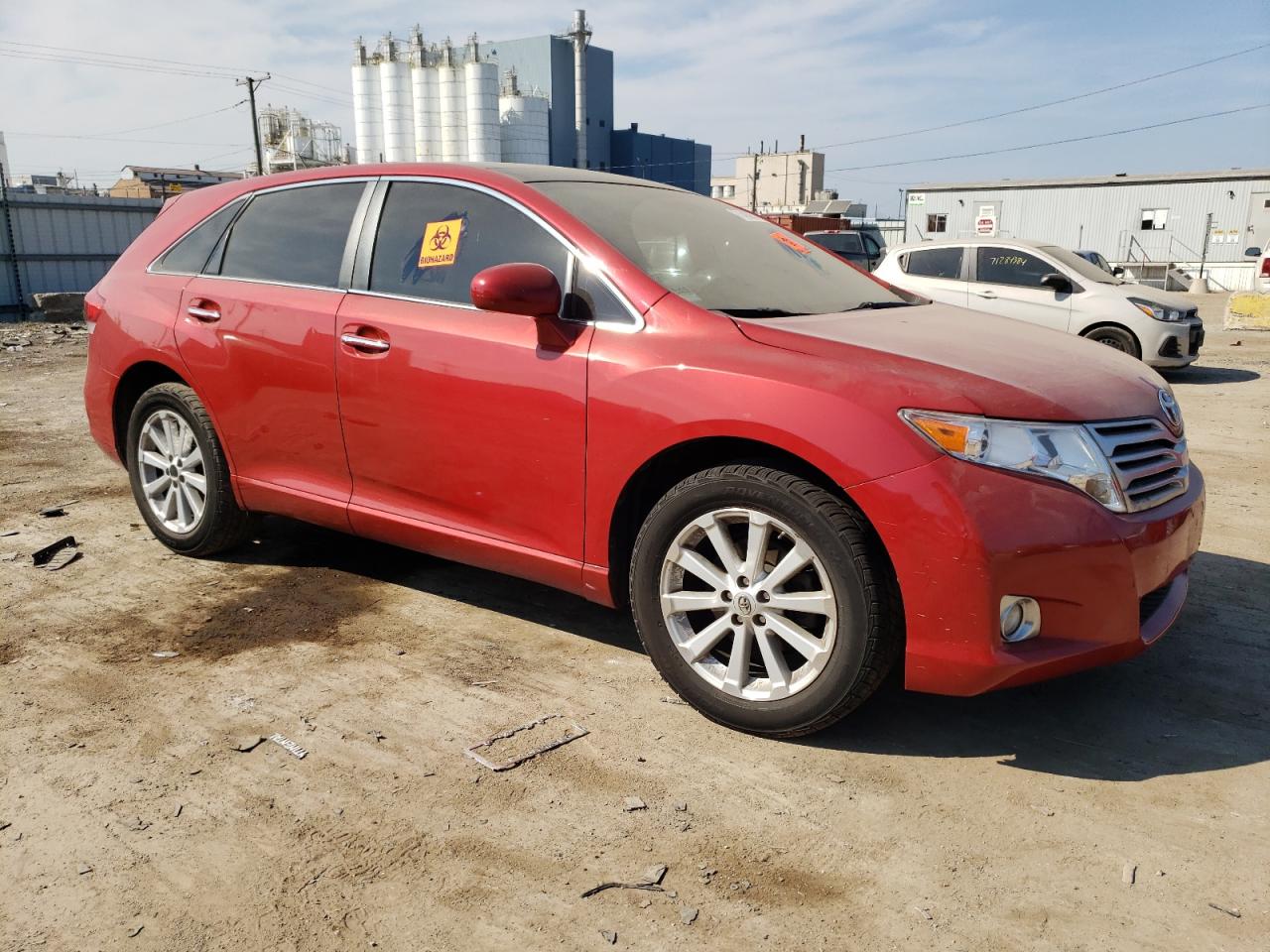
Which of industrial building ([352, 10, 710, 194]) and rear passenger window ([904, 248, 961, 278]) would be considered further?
industrial building ([352, 10, 710, 194])

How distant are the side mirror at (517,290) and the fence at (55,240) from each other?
69.9 ft

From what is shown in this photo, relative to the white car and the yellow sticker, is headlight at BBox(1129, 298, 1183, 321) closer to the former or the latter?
the white car

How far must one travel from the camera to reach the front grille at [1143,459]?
272 centimetres

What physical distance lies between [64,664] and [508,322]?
1.95 m

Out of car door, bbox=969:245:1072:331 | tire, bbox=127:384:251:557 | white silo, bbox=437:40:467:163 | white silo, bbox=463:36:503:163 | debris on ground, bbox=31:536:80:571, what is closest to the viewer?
tire, bbox=127:384:251:557

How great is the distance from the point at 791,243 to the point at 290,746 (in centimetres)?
264

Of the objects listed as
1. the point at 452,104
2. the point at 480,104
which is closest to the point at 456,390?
the point at 480,104

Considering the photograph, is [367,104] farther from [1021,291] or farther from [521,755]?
[521,755]

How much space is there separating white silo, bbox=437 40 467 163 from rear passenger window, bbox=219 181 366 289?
59.0 metres

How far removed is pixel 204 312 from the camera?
4.22 meters

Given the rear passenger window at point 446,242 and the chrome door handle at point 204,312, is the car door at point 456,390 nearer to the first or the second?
the rear passenger window at point 446,242

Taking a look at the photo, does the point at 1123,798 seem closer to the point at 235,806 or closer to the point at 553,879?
the point at 553,879

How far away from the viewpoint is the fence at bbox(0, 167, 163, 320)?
68.2ft

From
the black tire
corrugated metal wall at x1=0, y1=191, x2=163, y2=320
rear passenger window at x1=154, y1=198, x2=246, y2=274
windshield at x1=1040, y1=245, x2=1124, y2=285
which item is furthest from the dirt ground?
corrugated metal wall at x1=0, y1=191, x2=163, y2=320
